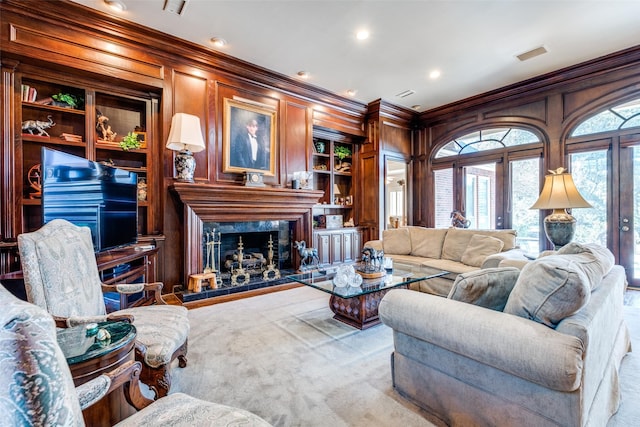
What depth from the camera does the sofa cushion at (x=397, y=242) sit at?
4.54 meters

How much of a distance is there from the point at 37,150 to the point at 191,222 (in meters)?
1.73

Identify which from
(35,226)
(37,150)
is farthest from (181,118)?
(35,226)

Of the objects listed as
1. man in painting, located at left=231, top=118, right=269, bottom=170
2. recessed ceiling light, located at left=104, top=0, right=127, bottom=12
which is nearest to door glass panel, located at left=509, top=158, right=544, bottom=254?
man in painting, located at left=231, top=118, right=269, bottom=170

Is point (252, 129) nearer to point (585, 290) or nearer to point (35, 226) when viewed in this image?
point (35, 226)

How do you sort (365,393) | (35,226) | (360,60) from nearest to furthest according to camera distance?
(365,393)
(35,226)
(360,60)

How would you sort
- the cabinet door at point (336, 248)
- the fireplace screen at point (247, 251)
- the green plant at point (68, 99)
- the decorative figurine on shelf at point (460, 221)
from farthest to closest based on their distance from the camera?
the cabinet door at point (336, 248) → the decorative figurine on shelf at point (460, 221) → the fireplace screen at point (247, 251) → the green plant at point (68, 99)

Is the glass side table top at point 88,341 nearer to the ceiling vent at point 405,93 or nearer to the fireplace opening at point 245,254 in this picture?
the fireplace opening at point 245,254

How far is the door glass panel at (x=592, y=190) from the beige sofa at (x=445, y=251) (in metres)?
1.67

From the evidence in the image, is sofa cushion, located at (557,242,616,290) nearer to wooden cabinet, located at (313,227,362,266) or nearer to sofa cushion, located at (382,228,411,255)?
sofa cushion, located at (382,228,411,255)

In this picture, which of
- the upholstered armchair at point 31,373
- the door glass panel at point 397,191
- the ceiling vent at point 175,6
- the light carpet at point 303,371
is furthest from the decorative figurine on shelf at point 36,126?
the door glass panel at point 397,191

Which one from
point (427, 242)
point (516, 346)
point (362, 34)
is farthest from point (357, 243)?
point (516, 346)

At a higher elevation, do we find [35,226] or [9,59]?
[9,59]

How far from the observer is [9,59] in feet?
9.58

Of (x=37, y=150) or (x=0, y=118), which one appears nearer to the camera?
(x=0, y=118)
